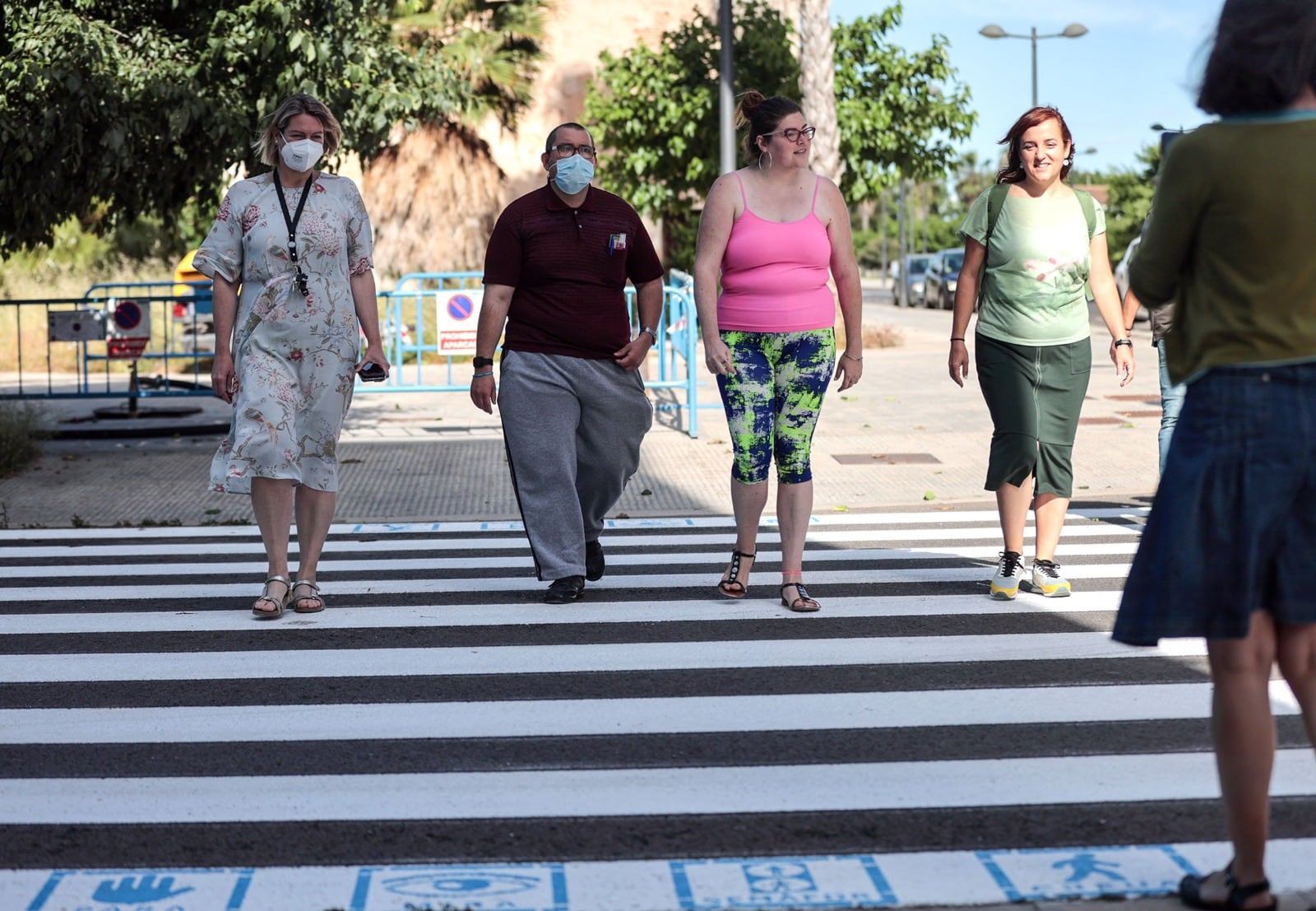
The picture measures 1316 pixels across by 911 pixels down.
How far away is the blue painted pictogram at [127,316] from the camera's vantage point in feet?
47.8

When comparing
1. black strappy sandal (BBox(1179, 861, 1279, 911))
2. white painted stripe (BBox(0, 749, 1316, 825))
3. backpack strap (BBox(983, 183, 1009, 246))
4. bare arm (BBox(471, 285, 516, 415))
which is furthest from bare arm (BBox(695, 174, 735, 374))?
black strappy sandal (BBox(1179, 861, 1279, 911))

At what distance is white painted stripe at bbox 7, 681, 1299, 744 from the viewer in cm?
498

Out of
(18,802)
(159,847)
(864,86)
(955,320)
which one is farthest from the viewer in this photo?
(864,86)

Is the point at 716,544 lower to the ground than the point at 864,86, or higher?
lower

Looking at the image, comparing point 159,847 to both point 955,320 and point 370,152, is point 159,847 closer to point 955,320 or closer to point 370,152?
point 955,320

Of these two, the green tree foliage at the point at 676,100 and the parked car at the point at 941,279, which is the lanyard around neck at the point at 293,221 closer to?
the green tree foliage at the point at 676,100

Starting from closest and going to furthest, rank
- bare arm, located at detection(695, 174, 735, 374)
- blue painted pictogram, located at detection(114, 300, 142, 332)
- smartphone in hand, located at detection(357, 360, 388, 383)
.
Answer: bare arm, located at detection(695, 174, 735, 374)
smartphone in hand, located at detection(357, 360, 388, 383)
blue painted pictogram, located at detection(114, 300, 142, 332)

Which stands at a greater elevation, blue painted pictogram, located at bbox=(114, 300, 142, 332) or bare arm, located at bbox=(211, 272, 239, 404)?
blue painted pictogram, located at bbox=(114, 300, 142, 332)

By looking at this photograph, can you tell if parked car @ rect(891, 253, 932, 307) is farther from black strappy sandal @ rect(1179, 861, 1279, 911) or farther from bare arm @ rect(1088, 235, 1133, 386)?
black strappy sandal @ rect(1179, 861, 1279, 911)

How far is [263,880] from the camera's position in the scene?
12.2 feet

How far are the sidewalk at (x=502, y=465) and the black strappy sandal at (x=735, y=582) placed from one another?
2976 millimetres

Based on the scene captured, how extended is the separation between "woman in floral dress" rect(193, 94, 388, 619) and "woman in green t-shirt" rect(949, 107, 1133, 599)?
2.48 m

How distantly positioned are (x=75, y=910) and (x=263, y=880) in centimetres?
39

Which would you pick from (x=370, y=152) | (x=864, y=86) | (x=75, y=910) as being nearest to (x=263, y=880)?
(x=75, y=910)
